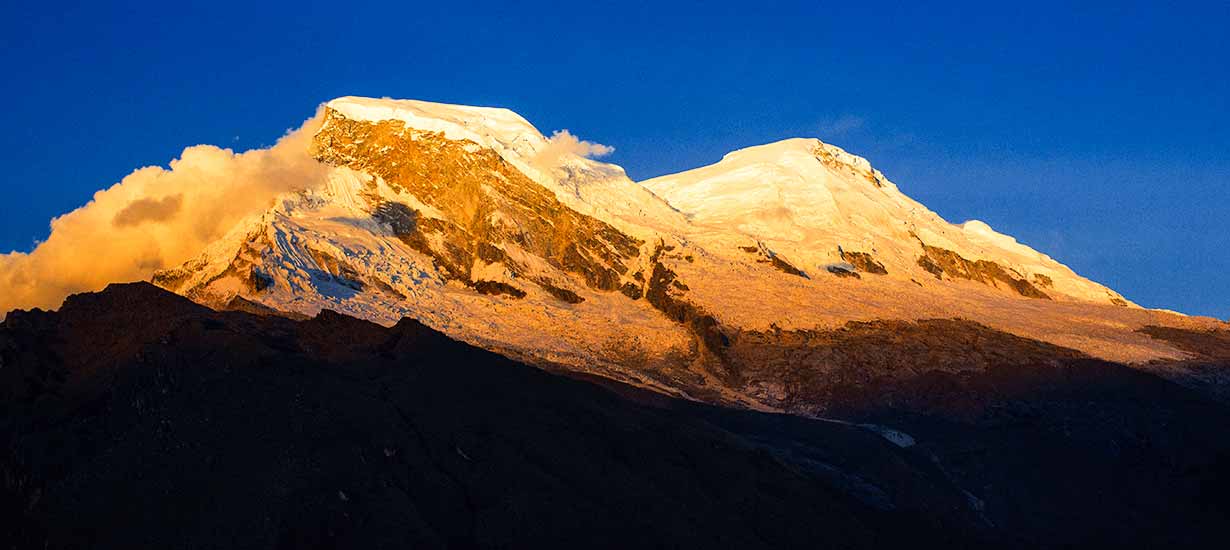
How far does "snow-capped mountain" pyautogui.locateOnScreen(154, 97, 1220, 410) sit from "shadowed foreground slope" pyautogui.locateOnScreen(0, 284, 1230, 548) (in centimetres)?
3186

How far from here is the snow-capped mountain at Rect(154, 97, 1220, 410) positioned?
115 m

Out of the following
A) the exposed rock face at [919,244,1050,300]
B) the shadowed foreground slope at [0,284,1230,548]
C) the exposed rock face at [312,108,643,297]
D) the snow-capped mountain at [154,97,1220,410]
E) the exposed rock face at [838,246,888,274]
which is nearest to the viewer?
the shadowed foreground slope at [0,284,1230,548]

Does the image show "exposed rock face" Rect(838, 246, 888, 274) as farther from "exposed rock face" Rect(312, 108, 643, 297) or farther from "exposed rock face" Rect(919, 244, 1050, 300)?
"exposed rock face" Rect(312, 108, 643, 297)

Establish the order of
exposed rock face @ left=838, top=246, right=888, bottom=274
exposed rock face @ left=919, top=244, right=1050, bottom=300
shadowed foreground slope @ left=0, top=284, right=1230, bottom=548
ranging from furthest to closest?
exposed rock face @ left=919, top=244, right=1050, bottom=300 → exposed rock face @ left=838, top=246, right=888, bottom=274 → shadowed foreground slope @ left=0, top=284, right=1230, bottom=548

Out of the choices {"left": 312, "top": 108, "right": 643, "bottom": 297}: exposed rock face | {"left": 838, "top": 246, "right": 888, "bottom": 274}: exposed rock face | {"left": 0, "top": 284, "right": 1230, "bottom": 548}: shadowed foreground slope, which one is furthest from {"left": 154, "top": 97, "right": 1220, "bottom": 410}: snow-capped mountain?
{"left": 0, "top": 284, "right": 1230, "bottom": 548}: shadowed foreground slope

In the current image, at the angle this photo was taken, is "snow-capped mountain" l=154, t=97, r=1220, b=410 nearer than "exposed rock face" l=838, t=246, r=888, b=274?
Yes

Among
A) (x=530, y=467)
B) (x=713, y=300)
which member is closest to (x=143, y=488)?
(x=530, y=467)

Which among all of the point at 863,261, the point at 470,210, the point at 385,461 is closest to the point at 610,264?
the point at 470,210

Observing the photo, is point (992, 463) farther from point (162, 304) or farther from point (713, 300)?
point (162, 304)

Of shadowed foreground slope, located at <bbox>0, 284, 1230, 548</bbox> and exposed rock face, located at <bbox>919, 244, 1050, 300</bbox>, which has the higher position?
exposed rock face, located at <bbox>919, 244, 1050, 300</bbox>

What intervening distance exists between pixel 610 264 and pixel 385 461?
288ft

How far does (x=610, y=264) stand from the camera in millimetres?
137000

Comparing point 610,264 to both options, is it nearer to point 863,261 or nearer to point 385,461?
point 863,261

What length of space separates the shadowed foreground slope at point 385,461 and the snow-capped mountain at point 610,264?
105 ft
